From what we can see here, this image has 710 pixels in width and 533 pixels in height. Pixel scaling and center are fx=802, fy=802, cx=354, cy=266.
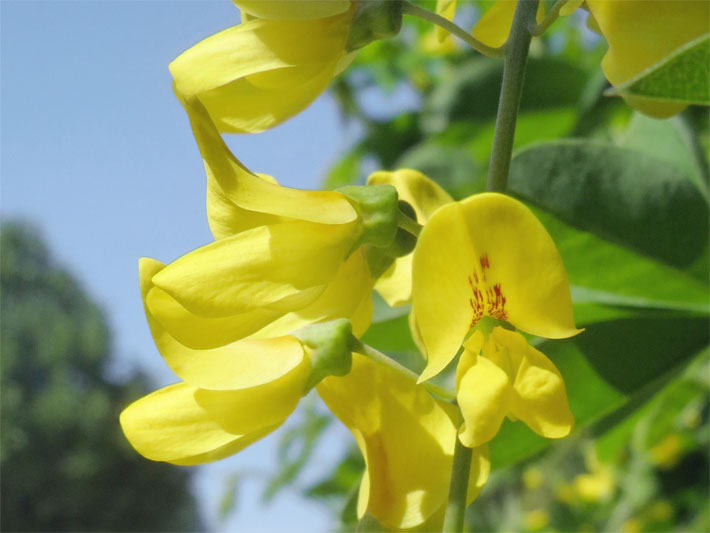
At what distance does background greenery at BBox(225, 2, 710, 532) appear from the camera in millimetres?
694

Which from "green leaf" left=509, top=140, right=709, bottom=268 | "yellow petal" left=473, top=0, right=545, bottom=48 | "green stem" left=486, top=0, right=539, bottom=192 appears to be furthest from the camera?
"green leaf" left=509, top=140, right=709, bottom=268

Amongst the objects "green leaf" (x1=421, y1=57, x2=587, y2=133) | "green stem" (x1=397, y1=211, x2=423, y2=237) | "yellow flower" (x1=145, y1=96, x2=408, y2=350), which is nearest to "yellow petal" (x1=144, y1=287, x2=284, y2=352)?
"yellow flower" (x1=145, y1=96, x2=408, y2=350)

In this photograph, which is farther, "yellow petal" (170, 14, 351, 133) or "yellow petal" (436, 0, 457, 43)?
"yellow petal" (436, 0, 457, 43)

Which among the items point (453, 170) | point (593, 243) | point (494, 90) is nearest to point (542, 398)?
point (593, 243)

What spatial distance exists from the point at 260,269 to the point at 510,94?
0.17m

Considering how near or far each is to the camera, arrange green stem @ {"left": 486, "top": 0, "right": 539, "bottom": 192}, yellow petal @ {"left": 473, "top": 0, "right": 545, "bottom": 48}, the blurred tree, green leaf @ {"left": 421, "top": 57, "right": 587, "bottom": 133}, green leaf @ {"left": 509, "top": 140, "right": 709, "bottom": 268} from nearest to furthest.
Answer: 1. green stem @ {"left": 486, "top": 0, "right": 539, "bottom": 192}
2. yellow petal @ {"left": 473, "top": 0, "right": 545, "bottom": 48}
3. green leaf @ {"left": 509, "top": 140, "right": 709, "bottom": 268}
4. green leaf @ {"left": 421, "top": 57, "right": 587, "bottom": 133}
5. the blurred tree

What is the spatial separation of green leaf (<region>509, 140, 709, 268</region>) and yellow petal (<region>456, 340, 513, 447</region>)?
11.5 inches

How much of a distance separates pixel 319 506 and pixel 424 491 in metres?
1.51

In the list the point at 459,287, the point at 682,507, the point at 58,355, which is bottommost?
the point at 58,355

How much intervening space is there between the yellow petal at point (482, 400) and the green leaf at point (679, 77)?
0.15m

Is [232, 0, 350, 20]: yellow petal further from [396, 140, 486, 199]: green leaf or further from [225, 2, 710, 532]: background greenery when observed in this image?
[396, 140, 486, 199]: green leaf

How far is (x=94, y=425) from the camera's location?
20234mm

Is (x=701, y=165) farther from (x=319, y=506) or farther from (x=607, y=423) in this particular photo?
(x=319, y=506)

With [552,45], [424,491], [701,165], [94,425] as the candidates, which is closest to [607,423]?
[701,165]
